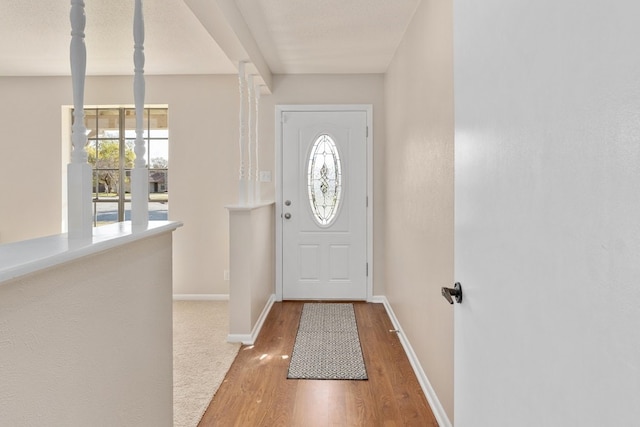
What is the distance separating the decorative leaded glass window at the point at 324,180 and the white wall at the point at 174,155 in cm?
84

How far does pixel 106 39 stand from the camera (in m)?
3.57

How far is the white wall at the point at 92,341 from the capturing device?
87 centimetres

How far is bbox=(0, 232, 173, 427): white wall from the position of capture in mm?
866

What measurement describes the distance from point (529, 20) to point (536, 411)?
66 centimetres

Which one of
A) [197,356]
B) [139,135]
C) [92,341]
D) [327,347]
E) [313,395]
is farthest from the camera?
[327,347]

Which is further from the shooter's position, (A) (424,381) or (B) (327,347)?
(B) (327,347)

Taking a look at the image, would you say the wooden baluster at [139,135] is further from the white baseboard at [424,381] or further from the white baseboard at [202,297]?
the white baseboard at [202,297]

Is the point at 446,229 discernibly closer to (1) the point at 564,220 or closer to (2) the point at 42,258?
(1) the point at 564,220

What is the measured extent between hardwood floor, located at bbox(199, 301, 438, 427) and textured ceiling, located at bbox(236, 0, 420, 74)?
2.42 metres

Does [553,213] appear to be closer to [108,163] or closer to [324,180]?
[324,180]

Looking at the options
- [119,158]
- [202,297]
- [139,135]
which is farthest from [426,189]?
[119,158]

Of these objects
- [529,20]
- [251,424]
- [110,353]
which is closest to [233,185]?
[251,424]

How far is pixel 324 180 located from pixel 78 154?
355 centimetres

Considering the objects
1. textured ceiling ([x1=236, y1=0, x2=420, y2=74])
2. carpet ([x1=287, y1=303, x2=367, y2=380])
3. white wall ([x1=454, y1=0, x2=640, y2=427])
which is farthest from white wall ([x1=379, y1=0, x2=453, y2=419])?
white wall ([x1=454, y1=0, x2=640, y2=427])
